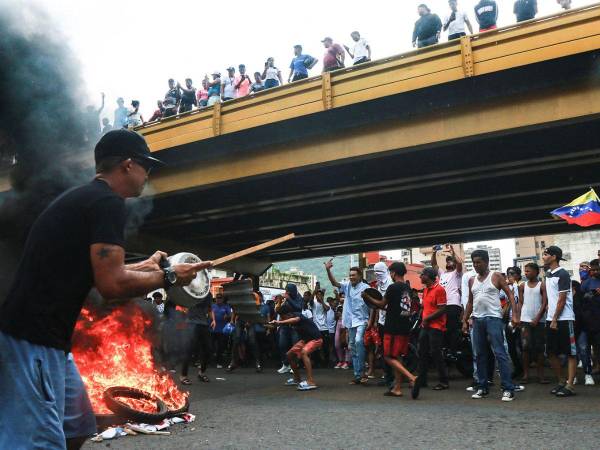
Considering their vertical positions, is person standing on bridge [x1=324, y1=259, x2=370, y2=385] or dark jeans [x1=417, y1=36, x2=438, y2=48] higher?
dark jeans [x1=417, y1=36, x2=438, y2=48]

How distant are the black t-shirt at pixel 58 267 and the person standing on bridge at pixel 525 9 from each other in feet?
36.9

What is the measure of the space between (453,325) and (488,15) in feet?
21.8

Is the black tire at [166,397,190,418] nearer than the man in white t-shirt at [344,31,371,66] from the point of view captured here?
Yes

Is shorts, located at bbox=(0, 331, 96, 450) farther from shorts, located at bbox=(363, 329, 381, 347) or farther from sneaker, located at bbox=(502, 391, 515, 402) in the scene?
shorts, located at bbox=(363, 329, 381, 347)

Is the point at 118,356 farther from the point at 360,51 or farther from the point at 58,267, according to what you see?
the point at 360,51

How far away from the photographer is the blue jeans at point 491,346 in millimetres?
6918

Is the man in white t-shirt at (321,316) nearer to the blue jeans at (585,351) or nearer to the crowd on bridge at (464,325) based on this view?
the crowd on bridge at (464,325)

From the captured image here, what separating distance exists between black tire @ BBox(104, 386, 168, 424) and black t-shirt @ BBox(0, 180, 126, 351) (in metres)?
3.51

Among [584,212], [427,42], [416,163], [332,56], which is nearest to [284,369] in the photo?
[416,163]

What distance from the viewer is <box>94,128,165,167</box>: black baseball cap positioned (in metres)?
2.34

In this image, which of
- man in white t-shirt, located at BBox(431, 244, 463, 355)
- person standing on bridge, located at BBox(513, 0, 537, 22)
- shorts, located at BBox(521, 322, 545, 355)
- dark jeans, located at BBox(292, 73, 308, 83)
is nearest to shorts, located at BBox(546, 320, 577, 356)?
shorts, located at BBox(521, 322, 545, 355)

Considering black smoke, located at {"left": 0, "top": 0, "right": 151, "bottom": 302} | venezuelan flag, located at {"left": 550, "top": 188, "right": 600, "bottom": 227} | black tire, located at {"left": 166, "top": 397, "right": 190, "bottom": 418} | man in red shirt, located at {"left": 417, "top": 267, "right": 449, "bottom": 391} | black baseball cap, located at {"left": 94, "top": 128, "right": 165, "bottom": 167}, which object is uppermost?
black smoke, located at {"left": 0, "top": 0, "right": 151, "bottom": 302}

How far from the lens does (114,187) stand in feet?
7.65

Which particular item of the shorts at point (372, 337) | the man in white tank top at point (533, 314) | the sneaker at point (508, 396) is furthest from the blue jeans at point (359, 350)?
the sneaker at point (508, 396)
